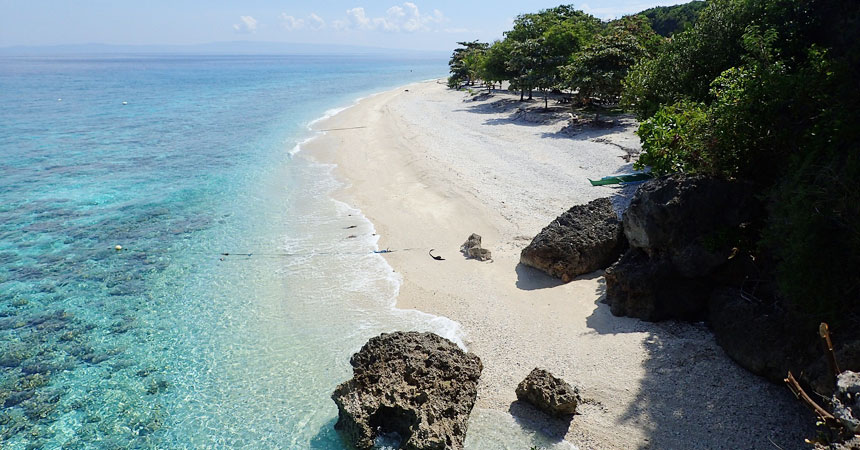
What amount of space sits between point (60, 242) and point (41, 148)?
67.4ft

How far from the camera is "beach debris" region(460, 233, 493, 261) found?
13.9 m

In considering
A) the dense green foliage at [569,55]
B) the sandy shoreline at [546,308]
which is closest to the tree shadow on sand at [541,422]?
the sandy shoreline at [546,308]

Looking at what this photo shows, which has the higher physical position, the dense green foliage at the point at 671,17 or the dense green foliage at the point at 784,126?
the dense green foliage at the point at 671,17

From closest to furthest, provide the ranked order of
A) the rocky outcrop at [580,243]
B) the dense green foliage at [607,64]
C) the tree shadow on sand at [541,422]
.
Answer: the tree shadow on sand at [541,422] → the rocky outcrop at [580,243] → the dense green foliage at [607,64]

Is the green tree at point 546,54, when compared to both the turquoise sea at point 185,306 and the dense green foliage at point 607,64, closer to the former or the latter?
the dense green foliage at point 607,64

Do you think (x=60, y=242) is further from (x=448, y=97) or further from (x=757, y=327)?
(x=448, y=97)

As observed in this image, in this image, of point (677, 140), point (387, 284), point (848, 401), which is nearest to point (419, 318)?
point (387, 284)

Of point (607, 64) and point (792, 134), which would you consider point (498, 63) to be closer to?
point (607, 64)

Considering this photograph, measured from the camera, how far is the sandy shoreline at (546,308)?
768 centimetres

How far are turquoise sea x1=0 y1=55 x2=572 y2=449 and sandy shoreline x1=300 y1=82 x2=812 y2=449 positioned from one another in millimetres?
927

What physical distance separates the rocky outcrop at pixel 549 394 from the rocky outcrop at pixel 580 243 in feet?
13.9

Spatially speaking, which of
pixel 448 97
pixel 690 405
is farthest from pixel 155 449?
pixel 448 97

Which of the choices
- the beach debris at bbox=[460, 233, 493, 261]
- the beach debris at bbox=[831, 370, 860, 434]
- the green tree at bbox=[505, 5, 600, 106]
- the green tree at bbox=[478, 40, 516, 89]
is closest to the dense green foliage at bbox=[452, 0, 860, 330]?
the beach debris at bbox=[831, 370, 860, 434]

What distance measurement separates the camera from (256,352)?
10688 mm
